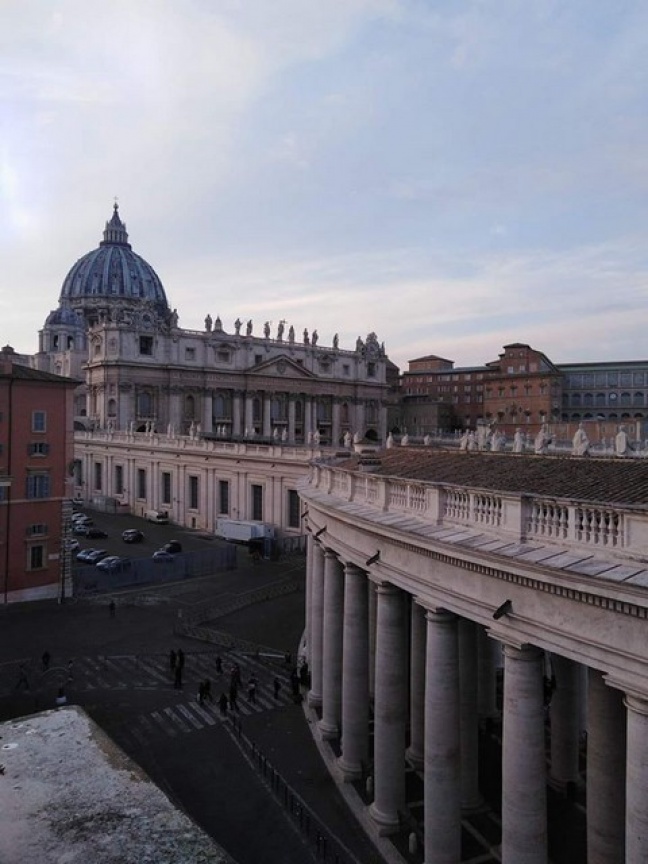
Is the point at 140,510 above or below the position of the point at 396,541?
below

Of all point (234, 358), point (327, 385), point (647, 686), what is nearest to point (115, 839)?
point (647, 686)

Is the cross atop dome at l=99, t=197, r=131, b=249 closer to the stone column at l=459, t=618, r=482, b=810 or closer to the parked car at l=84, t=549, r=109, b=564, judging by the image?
the parked car at l=84, t=549, r=109, b=564

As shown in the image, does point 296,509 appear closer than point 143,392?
Yes

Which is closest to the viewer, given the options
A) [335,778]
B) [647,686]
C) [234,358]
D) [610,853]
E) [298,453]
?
[647,686]

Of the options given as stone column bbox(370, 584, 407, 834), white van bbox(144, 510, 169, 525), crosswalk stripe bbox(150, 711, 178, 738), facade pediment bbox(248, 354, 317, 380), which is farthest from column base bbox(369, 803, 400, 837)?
facade pediment bbox(248, 354, 317, 380)

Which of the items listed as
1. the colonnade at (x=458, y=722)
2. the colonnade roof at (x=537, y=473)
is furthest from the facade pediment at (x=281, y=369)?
the colonnade roof at (x=537, y=473)

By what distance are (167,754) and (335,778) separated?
516 centimetres

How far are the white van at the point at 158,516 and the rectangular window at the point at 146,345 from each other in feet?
91.0

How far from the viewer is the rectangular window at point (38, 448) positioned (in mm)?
37406

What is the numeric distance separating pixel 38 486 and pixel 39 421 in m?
3.33

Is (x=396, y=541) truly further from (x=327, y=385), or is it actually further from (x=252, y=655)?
(x=327, y=385)

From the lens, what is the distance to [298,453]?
52094 millimetres

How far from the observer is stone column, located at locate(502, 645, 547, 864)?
1000cm

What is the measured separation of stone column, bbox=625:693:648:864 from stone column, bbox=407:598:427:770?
349 inches
